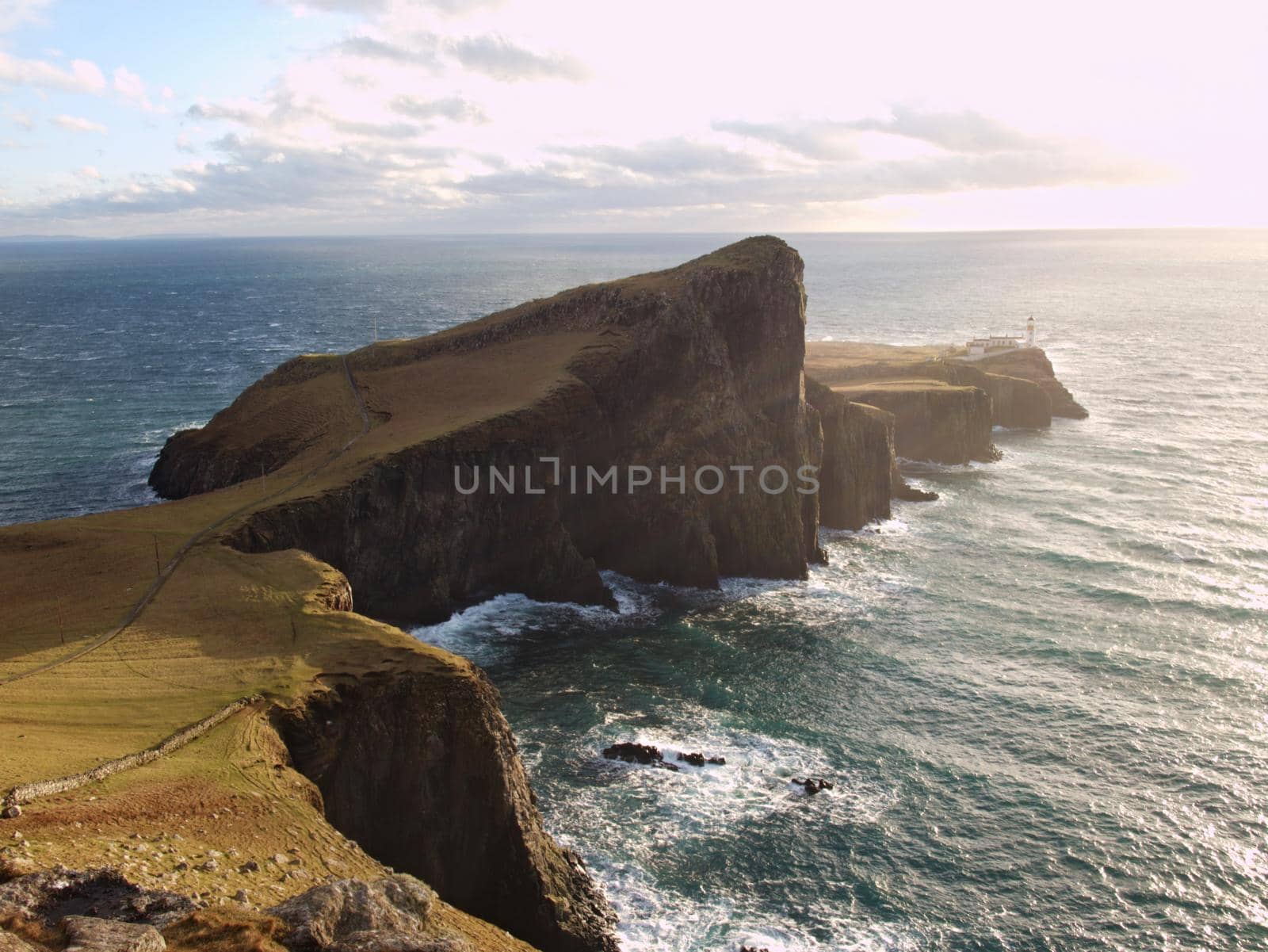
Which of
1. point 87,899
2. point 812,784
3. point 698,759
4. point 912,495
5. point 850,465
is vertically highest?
point 87,899

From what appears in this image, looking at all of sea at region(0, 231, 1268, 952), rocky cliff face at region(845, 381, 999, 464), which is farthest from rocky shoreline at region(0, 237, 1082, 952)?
sea at region(0, 231, 1268, 952)

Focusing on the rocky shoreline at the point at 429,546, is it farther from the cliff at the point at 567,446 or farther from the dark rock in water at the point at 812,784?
the dark rock in water at the point at 812,784

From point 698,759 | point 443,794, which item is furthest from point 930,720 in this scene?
point 443,794

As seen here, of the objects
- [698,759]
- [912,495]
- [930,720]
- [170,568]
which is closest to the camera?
[698,759]

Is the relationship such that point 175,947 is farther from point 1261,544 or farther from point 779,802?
point 1261,544

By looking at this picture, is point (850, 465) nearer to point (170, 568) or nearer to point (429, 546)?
point (429, 546)

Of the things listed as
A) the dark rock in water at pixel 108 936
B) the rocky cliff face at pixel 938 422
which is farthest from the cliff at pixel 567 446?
the dark rock in water at pixel 108 936
